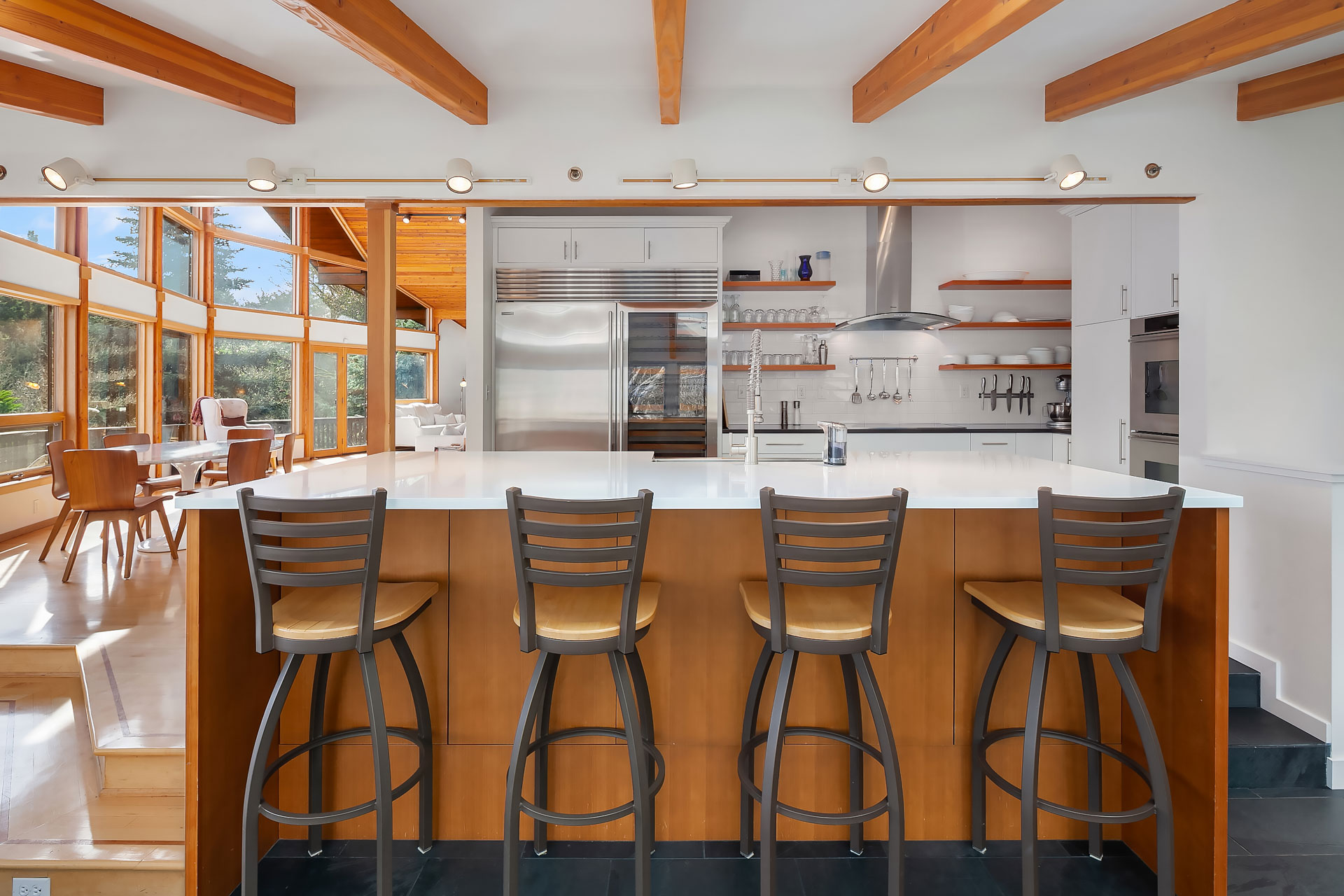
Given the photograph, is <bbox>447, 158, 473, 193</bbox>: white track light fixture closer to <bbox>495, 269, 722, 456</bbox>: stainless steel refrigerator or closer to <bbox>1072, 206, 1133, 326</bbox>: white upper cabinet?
<bbox>495, 269, 722, 456</bbox>: stainless steel refrigerator

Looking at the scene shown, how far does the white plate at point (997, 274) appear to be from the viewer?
529 centimetres

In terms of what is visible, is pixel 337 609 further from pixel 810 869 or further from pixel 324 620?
pixel 810 869

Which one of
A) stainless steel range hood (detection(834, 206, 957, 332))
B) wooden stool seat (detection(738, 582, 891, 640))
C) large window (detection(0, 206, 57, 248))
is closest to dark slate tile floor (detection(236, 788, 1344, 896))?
wooden stool seat (detection(738, 582, 891, 640))

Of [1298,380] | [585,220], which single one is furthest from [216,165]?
[1298,380]

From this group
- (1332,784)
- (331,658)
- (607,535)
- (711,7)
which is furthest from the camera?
(711,7)

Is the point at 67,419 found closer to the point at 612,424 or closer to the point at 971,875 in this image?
the point at 612,424

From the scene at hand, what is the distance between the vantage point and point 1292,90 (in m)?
2.86

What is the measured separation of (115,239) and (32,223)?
138 cm

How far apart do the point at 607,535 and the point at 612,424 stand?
3.12 m

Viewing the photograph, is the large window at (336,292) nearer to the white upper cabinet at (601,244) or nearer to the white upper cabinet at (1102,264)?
the white upper cabinet at (601,244)

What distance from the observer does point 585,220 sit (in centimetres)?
461

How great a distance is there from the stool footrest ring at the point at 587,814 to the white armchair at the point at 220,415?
280 inches

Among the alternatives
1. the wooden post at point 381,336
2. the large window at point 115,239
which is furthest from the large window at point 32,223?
the wooden post at point 381,336

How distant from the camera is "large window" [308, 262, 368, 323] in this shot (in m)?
10.3
